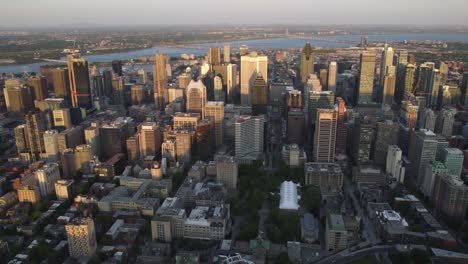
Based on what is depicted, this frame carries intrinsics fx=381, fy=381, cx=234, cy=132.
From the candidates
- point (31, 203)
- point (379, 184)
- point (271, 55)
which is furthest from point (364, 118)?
point (271, 55)

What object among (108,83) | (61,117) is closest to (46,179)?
(61,117)

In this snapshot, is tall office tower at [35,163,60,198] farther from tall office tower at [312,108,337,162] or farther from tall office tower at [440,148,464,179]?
tall office tower at [440,148,464,179]

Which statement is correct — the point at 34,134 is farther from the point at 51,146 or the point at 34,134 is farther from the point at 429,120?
the point at 429,120

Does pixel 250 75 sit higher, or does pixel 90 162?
pixel 250 75

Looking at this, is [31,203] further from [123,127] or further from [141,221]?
[123,127]

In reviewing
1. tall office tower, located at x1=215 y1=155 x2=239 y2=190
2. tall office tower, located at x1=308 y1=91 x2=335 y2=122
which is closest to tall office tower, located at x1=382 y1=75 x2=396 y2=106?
tall office tower, located at x1=308 y1=91 x2=335 y2=122
